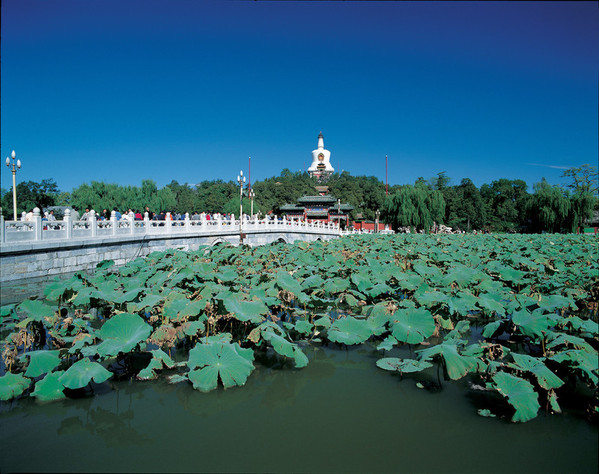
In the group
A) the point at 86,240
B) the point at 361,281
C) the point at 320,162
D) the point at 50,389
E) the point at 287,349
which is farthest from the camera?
the point at 320,162

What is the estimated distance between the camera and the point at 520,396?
279 cm

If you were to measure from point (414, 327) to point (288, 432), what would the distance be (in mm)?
1771

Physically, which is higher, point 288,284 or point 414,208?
point 414,208

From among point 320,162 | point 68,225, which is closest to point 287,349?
point 68,225

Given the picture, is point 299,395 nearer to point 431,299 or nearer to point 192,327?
point 192,327

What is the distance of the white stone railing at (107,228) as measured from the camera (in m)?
9.27

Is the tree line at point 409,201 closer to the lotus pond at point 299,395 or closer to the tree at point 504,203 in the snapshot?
the tree at point 504,203

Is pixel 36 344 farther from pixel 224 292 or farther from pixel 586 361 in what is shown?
pixel 586 361

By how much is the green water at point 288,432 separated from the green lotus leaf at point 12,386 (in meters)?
0.10

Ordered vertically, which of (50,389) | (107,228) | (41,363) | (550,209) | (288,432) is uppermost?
(550,209)

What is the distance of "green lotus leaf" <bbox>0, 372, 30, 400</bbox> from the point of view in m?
3.37

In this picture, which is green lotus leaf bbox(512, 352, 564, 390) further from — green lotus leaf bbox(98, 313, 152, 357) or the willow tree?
the willow tree

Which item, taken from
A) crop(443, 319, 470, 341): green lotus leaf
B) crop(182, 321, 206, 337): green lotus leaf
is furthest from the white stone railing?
crop(443, 319, 470, 341): green lotus leaf

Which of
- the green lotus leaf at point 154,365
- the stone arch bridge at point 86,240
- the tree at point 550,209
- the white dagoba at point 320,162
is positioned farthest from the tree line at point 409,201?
the green lotus leaf at point 154,365
